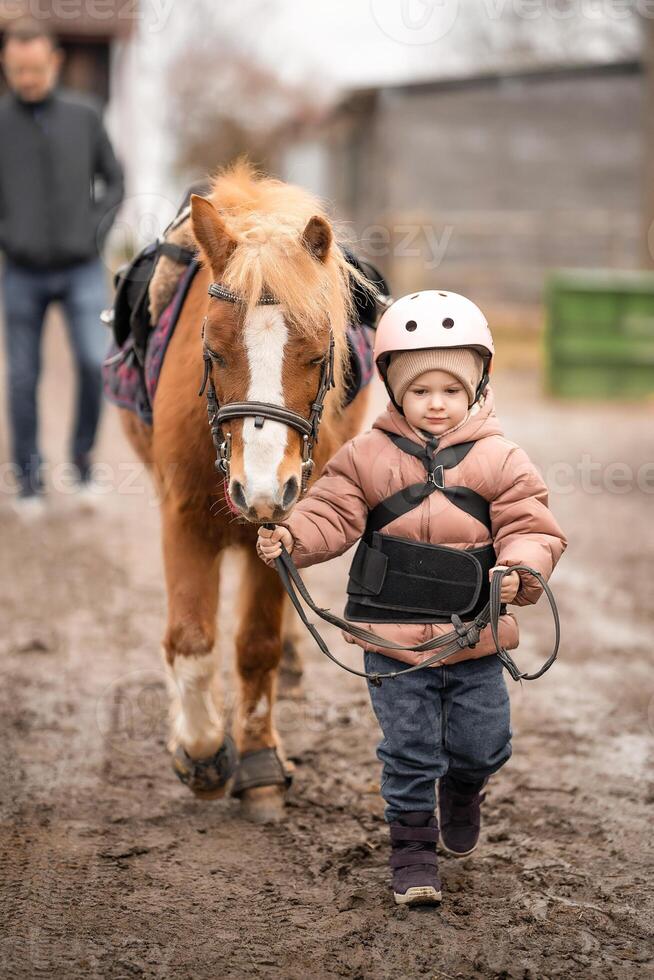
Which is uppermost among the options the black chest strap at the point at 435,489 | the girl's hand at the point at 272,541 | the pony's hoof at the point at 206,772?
the black chest strap at the point at 435,489

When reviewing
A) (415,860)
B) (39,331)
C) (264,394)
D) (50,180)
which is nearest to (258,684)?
(415,860)

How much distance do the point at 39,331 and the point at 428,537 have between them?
15.5 ft

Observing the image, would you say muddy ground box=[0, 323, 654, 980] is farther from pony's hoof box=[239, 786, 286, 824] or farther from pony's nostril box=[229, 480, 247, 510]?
pony's nostril box=[229, 480, 247, 510]

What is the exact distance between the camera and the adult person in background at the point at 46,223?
22.9 ft

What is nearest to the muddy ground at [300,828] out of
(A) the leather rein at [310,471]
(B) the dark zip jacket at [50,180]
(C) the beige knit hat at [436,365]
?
(A) the leather rein at [310,471]

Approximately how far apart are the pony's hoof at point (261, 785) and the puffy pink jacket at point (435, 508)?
0.81 meters

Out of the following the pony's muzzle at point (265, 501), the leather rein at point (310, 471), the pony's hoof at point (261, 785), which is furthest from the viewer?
the pony's hoof at point (261, 785)

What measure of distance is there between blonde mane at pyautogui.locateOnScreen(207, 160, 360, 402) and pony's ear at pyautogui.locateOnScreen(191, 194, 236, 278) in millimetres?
26

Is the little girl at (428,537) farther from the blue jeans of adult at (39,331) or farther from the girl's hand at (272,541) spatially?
the blue jeans of adult at (39,331)

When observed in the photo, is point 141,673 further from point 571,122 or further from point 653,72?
Result: point 571,122

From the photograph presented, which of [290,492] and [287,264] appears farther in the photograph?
[287,264]

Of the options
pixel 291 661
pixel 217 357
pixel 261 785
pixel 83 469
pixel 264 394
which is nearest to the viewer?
pixel 264 394

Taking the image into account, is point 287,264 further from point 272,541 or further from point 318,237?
point 272,541

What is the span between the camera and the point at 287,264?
282 centimetres
